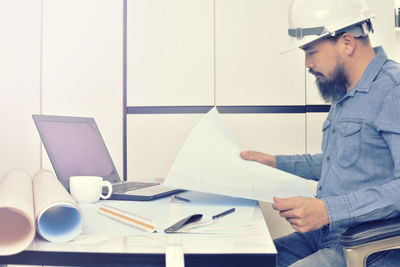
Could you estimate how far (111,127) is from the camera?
2.02 metres

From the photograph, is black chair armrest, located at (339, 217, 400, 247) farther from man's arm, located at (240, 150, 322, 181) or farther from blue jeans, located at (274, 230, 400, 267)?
man's arm, located at (240, 150, 322, 181)

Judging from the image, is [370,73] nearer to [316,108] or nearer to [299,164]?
[299,164]

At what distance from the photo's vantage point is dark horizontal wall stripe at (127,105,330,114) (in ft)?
6.31

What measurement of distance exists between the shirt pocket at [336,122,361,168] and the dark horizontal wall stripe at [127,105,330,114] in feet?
2.62

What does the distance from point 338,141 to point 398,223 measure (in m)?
0.36

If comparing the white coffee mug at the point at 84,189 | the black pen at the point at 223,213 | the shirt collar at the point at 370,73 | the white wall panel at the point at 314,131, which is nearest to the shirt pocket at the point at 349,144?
the shirt collar at the point at 370,73

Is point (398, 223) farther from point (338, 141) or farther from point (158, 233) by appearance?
point (158, 233)

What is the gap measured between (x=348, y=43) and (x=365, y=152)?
339 mm

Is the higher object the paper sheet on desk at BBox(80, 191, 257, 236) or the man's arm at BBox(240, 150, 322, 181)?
the man's arm at BBox(240, 150, 322, 181)

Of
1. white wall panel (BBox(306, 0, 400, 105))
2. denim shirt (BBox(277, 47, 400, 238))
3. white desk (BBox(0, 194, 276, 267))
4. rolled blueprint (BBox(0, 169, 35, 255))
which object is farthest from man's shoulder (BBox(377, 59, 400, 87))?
rolled blueprint (BBox(0, 169, 35, 255))

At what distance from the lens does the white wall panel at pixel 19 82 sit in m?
1.49

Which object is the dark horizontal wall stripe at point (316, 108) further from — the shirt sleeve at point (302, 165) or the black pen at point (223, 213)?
the black pen at point (223, 213)

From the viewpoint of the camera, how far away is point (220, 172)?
3.59 feet

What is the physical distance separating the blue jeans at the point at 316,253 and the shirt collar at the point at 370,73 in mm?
429
